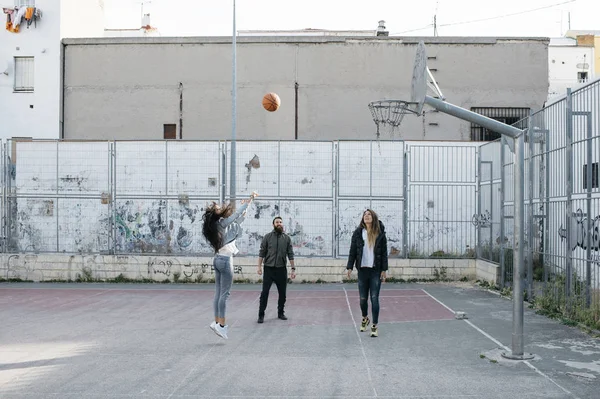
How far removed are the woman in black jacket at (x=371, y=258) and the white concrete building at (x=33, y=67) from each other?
2442cm

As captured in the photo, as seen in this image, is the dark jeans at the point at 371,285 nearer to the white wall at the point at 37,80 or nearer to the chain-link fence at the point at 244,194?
the chain-link fence at the point at 244,194

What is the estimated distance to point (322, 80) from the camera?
100 feet

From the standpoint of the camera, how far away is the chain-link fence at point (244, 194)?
18.8 m

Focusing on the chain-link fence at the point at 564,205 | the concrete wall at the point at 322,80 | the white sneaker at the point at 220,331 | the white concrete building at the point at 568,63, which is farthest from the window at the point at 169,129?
the white concrete building at the point at 568,63

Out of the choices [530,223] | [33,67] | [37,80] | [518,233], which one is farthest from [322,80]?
[518,233]

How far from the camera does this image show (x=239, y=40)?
30641 millimetres

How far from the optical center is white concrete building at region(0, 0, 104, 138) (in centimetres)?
3198

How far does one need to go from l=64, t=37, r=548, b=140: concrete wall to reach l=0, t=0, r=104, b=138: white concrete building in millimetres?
4154

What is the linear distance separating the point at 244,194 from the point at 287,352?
1037 centimetres

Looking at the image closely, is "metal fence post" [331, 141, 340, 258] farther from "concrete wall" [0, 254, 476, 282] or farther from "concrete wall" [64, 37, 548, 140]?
"concrete wall" [64, 37, 548, 140]

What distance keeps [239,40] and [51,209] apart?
1399 cm

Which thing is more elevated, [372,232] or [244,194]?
[244,194]

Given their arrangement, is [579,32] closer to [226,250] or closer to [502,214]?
[502,214]

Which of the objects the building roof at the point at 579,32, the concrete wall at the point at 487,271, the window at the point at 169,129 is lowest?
the concrete wall at the point at 487,271
